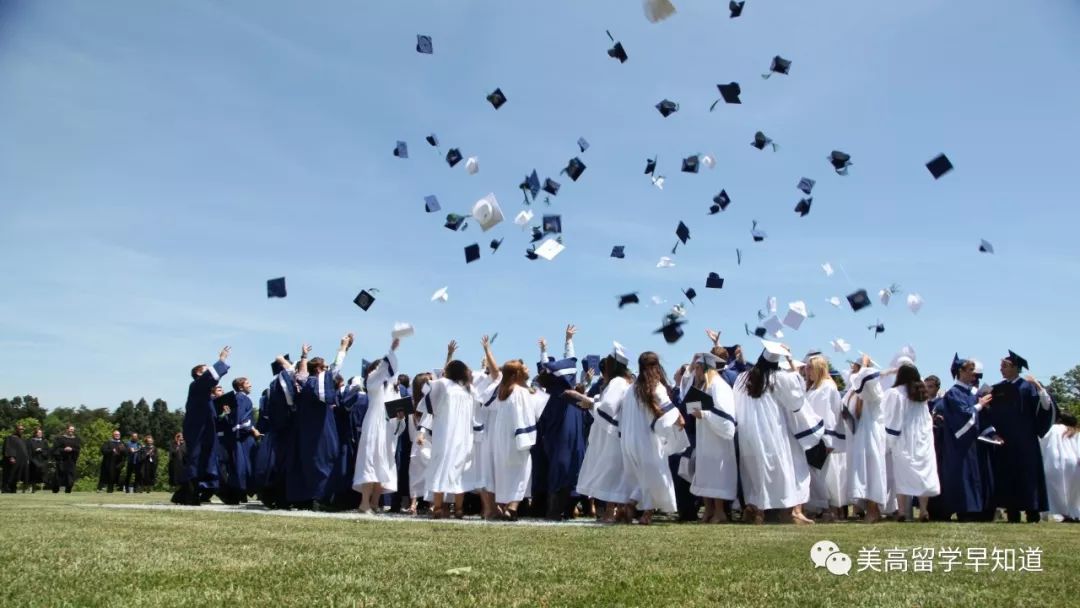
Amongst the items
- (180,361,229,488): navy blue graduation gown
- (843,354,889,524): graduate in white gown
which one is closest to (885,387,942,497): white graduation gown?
(843,354,889,524): graduate in white gown

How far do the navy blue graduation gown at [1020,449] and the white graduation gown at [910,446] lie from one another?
1183mm

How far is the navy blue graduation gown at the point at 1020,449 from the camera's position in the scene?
13.2 m

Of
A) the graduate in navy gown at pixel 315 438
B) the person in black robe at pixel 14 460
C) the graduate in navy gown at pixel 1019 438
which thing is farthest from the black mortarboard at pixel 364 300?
the person in black robe at pixel 14 460

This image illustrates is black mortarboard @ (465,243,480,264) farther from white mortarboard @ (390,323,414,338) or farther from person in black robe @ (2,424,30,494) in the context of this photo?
person in black robe @ (2,424,30,494)

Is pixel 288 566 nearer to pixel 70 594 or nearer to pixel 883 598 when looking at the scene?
pixel 70 594

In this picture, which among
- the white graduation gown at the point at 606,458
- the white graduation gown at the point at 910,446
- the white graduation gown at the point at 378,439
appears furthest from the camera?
the white graduation gown at the point at 378,439

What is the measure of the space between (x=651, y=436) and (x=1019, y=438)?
633cm

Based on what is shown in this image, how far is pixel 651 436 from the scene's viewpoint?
36.2ft

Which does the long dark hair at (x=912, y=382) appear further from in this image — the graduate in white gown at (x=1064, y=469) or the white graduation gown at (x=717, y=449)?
the graduate in white gown at (x=1064, y=469)

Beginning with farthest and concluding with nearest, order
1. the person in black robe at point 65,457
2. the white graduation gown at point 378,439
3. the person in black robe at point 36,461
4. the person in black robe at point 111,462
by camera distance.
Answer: the person in black robe at point 111,462 → the person in black robe at point 65,457 → the person in black robe at point 36,461 → the white graduation gown at point 378,439

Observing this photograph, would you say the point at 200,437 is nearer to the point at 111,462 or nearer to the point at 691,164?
the point at 691,164

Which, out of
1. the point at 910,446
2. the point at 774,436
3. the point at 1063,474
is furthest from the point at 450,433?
the point at 1063,474

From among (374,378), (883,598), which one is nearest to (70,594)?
(883,598)

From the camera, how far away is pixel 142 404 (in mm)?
115750
